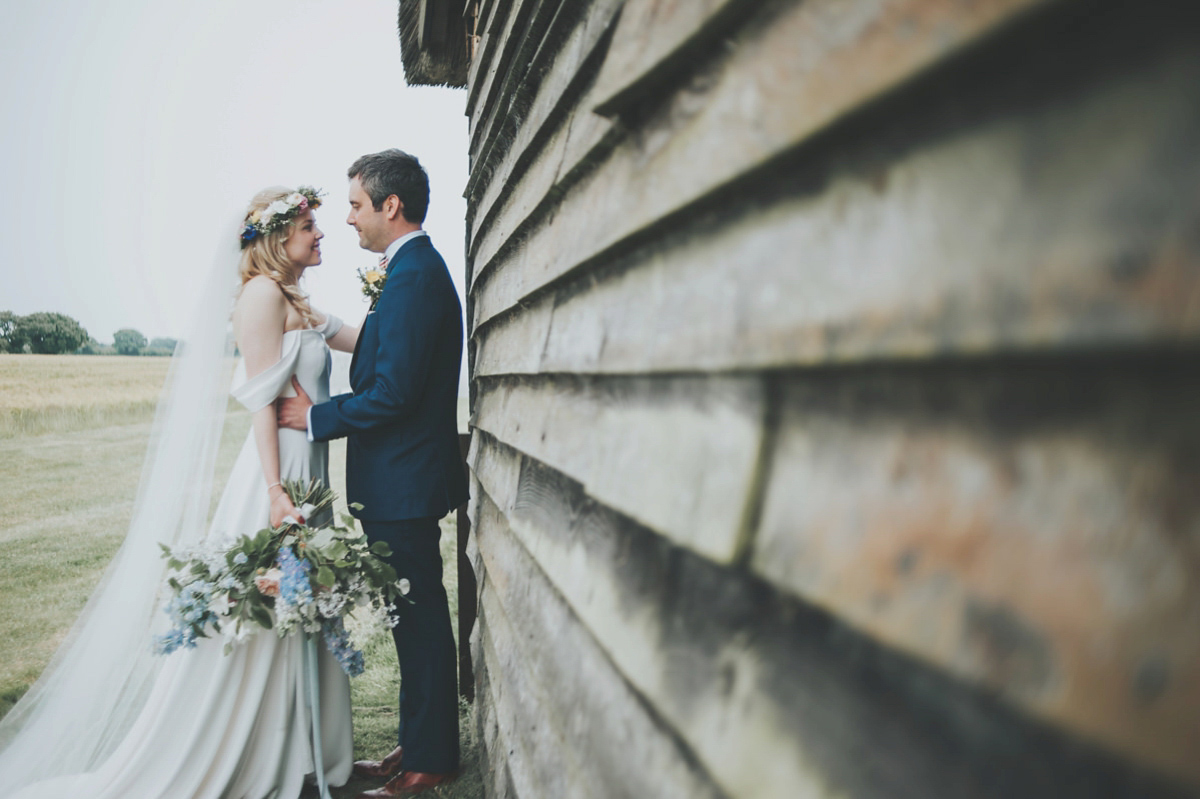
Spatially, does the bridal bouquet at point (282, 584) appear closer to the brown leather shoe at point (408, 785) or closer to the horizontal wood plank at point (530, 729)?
the brown leather shoe at point (408, 785)

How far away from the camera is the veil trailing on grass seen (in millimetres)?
3156

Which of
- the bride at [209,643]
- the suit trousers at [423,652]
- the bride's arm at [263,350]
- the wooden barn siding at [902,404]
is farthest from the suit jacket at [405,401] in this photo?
the wooden barn siding at [902,404]

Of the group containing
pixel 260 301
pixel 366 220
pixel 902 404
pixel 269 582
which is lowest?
pixel 269 582

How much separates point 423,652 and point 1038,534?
286 cm

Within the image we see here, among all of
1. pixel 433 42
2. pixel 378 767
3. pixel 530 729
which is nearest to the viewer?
pixel 530 729

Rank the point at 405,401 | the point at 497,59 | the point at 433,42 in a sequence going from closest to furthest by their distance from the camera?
the point at 497,59
the point at 405,401
the point at 433,42

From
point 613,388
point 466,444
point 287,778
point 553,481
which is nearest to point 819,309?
point 613,388

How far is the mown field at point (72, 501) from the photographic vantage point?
403cm

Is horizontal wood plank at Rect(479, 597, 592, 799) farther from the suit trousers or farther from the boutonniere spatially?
the boutonniere

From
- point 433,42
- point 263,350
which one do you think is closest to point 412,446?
point 263,350

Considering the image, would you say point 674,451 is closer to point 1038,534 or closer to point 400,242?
point 1038,534

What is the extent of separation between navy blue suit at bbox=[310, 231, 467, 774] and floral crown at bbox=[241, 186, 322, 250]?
2.33 feet

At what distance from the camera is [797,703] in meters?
0.47

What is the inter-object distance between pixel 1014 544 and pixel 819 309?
8.4 inches
